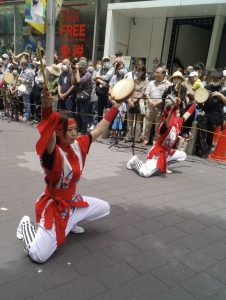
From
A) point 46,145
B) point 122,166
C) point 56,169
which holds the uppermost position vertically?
point 46,145

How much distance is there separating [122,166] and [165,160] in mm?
852

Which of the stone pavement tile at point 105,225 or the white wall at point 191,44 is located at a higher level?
the white wall at point 191,44

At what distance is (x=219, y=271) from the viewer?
3055 mm

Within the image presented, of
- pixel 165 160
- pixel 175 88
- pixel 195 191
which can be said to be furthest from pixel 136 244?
pixel 175 88

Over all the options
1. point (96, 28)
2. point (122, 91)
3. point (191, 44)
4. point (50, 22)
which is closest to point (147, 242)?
point (122, 91)

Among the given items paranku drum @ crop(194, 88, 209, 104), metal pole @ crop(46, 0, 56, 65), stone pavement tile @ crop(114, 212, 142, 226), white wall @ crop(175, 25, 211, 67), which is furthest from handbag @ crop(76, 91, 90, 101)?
white wall @ crop(175, 25, 211, 67)

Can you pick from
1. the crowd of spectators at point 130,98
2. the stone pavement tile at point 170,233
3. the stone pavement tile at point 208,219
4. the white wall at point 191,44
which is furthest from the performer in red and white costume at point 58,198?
the white wall at point 191,44

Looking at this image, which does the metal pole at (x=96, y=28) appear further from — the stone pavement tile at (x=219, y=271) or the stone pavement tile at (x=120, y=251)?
the stone pavement tile at (x=219, y=271)

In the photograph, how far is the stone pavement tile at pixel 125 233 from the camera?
139 inches

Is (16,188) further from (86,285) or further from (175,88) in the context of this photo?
(175,88)

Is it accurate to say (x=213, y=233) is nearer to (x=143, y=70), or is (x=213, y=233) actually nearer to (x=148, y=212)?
(x=148, y=212)

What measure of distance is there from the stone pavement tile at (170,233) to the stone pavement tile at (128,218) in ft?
1.15

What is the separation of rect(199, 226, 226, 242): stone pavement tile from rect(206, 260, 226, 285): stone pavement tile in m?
0.49

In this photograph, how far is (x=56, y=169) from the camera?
293 cm
